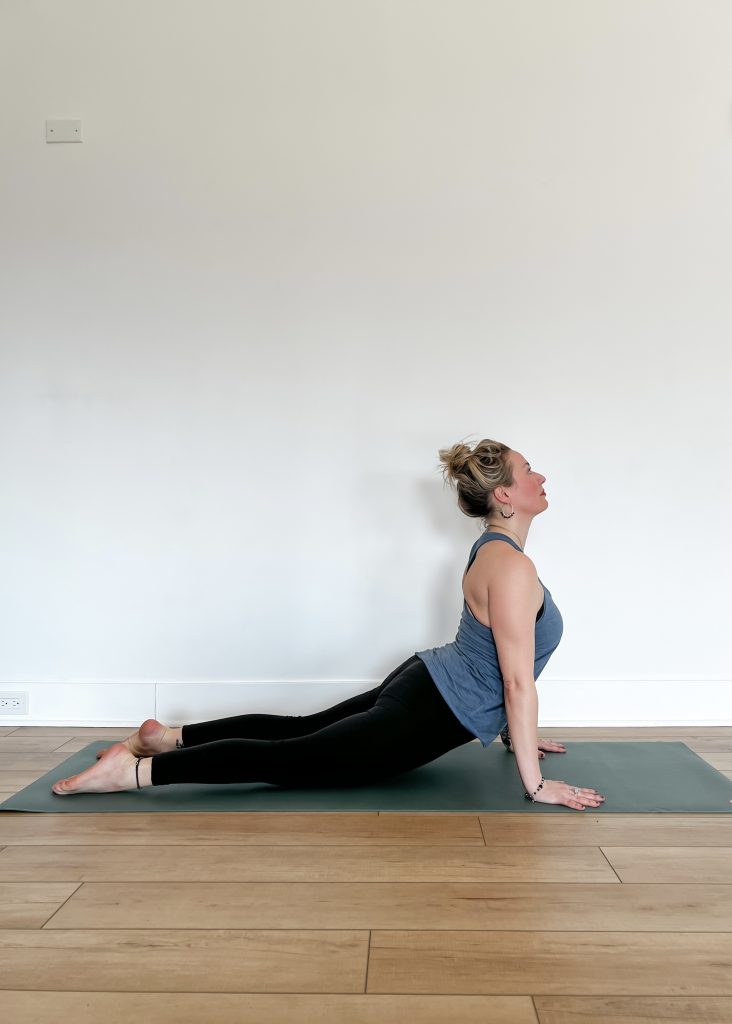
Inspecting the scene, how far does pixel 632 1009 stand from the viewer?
129cm

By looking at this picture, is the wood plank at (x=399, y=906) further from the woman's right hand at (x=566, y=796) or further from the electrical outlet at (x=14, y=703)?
the electrical outlet at (x=14, y=703)

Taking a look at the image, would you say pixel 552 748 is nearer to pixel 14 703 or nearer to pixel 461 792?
pixel 461 792

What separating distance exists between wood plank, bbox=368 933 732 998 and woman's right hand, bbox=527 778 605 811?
63 centimetres

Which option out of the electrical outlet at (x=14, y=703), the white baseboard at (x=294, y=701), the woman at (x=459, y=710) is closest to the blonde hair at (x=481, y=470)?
the woman at (x=459, y=710)

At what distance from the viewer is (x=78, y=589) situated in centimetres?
318

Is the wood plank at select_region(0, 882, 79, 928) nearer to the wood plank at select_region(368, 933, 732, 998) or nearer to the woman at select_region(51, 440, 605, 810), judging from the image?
the woman at select_region(51, 440, 605, 810)

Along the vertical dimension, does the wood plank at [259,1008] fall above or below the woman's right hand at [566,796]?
above

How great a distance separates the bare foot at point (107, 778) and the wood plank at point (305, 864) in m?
0.31

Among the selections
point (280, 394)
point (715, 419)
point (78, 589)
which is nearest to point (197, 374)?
point (280, 394)

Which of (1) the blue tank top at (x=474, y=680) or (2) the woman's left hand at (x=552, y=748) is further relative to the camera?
(2) the woman's left hand at (x=552, y=748)

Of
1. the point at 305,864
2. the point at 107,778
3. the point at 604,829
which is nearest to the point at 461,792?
the point at 604,829

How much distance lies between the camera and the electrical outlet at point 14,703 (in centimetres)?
314

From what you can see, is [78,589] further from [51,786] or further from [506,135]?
[506,135]

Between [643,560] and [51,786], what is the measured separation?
214 centimetres
